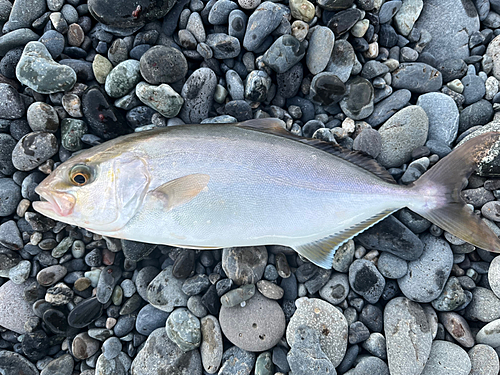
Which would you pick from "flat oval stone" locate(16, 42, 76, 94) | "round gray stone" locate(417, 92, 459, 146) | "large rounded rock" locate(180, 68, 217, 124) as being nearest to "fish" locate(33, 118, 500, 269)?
"round gray stone" locate(417, 92, 459, 146)

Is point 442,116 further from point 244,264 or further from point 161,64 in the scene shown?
point 161,64

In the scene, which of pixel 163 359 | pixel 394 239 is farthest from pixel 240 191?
pixel 163 359

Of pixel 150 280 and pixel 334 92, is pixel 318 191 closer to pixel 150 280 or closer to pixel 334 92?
pixel 334 92

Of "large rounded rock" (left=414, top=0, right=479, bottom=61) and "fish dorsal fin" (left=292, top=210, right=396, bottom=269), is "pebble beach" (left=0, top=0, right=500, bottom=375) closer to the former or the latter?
"fish dorsal fin" (left=292, top=210, right=396, bottom=269)

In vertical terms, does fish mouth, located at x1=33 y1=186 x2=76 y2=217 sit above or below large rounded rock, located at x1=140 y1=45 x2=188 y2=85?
below

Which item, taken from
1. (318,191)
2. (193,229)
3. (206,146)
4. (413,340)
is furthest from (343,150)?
(413,340)
